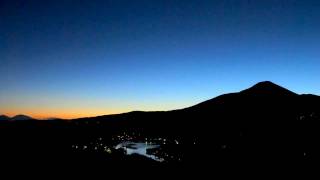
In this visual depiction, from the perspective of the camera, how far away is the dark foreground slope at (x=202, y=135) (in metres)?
67.4

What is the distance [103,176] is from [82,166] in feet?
25.4

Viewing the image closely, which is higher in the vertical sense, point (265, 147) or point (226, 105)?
point (226, 105)

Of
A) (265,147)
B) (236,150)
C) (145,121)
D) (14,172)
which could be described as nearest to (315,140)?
(265,147)

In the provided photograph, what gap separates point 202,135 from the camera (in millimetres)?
106000

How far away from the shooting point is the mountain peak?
175 meters

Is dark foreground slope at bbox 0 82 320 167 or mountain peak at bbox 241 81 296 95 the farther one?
mountain peak at bbox 241 81 296 95

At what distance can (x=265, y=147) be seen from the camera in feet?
261

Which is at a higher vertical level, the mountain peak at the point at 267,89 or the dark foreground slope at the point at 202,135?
the mountain peak at the point at 267,89

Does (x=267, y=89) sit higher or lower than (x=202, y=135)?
higher

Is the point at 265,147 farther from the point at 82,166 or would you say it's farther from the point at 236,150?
the point at 82,166

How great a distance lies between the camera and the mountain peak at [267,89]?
175375 mm

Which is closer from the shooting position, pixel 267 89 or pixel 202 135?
pixel 202 135

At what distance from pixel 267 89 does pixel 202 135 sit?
89196 millimetres

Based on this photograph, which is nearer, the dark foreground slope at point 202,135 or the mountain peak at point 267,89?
the dark foreground slope at point 202,135
